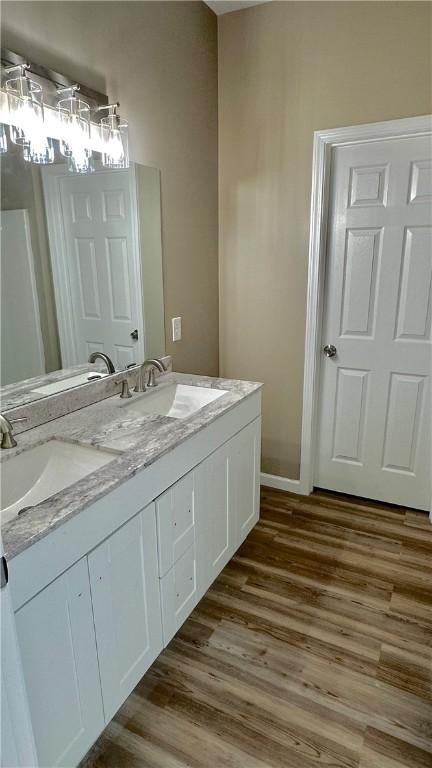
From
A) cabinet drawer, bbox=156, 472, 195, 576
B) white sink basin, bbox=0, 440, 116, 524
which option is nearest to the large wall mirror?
white sink basin, bbox=0, 440, 116, 524

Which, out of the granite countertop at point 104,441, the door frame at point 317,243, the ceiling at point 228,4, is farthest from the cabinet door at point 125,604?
the ceiling at point 228,4

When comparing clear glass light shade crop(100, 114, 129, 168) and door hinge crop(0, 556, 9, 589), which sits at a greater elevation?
clear glass light shade crop(100, 114, 129, 168)

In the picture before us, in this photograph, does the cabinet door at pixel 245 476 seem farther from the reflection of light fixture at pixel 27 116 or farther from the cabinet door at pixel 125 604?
the reflection of light fixture at pixel 27 116

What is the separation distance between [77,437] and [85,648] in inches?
24.2

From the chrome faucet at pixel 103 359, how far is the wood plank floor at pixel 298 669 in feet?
3.64

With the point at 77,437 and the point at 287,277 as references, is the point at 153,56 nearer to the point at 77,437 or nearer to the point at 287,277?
the point at 287,277

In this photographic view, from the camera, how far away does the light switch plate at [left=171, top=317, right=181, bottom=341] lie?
7.99 feet

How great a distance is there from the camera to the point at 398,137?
7.41 feet

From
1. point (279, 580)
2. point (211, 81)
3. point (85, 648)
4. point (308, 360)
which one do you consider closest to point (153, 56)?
point (211, 81)

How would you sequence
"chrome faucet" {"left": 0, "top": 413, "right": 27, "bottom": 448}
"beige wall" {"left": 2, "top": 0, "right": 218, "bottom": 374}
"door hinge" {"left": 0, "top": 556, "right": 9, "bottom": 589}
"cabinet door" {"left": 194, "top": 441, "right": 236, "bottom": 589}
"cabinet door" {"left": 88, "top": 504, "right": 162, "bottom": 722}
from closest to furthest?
"door hinge" {"left": 0, "top": 556, "right": 9, "bottom": 589} → "cabinet door" {"left": 88, "top": 504, "right": 162, "bottom": 722} → "chrome faucet" {"left": 0, "top": 413, "right": 27, "bottom": 448} → "beige wall" {"left": 2, "top": 0, "right": 218, "bottom": 374} → "cabinet door" {"left": 194, "top": 441, "right": 236, "bottom": 589}

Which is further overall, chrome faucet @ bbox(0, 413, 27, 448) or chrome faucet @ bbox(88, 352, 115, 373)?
chrome faucet @ bbox(88, 352, 115, 373)

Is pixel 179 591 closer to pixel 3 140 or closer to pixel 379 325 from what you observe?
pixel 3 140

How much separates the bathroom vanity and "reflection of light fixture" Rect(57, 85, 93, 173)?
3.06 ft

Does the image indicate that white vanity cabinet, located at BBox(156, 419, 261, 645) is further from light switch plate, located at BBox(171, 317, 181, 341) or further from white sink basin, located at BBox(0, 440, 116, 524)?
light switch plate, located at BBox(171, 317, 181, 341)
